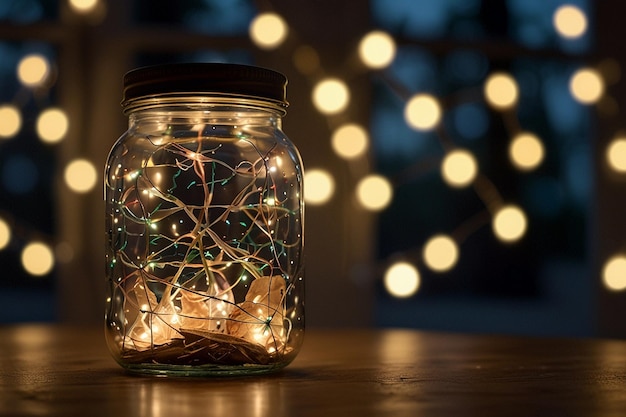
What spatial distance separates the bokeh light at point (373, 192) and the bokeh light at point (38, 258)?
2.29 feet

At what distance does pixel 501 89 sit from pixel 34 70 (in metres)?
1.07

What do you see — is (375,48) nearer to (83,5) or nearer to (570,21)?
(570,21)

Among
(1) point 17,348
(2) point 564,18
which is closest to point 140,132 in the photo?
(1) point 17,348

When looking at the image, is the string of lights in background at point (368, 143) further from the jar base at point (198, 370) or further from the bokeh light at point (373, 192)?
the jar base at point (198, 370)

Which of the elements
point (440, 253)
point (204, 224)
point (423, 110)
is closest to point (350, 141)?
point (423, 110)

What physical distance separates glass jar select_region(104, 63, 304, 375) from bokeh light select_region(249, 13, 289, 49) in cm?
112

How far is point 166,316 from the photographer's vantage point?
2.33 feet

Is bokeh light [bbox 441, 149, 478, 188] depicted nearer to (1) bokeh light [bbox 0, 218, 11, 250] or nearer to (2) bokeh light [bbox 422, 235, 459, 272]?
(2) bokeh light [bbox 422, 235, 459, 272]

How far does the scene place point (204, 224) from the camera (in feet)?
2.49

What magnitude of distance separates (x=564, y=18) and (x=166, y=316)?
63.6 inches

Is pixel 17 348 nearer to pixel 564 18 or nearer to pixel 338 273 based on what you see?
pixel 338 273

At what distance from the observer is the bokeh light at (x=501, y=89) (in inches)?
77.7

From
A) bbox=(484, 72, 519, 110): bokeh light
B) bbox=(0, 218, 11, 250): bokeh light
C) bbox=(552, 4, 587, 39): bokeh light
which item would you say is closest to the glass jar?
bbox=(0, 218, 11, 250): bokeh light

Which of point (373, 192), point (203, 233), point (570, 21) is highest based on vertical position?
point (570, 21)
